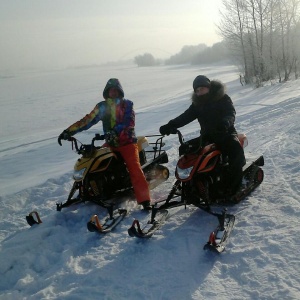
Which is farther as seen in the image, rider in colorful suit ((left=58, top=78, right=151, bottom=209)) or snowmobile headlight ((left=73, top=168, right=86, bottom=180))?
rider in colorful suit ((left=58, top=78, right=151, bottom=209))

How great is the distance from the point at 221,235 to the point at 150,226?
0.87 m

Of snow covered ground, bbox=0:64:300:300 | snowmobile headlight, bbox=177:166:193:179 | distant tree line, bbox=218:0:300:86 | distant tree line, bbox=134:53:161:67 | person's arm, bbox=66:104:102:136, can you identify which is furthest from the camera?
distant tree line, bbox=134:53:161:67

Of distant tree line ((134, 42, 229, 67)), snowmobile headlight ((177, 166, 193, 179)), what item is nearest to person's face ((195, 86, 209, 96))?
snowmobile headlight ((177, 166, 193, 179))

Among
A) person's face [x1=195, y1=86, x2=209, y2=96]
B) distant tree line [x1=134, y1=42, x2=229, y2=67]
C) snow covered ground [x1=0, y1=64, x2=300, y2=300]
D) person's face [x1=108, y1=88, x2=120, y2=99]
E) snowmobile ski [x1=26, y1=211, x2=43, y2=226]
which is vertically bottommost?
snow covered ground [x1=0, y1=64, x2=300, y2=300]

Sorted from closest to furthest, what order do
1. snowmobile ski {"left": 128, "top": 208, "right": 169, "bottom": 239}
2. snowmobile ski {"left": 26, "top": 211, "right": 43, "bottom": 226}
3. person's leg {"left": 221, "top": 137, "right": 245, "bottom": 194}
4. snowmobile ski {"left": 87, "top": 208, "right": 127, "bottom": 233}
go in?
1. snowmobile ski {"left": 128, "top": 208, "right": 169, "bottom": 239}
2. snowmobile ski {"left": 87, "top": 208, "right": 127, "bottom": 233}
3. person's leg {"left": 221, "top": 137, "right": 245, "bottom": 194}
4. snowmobile ski {"left": 26, "top": 211, "right": 43, "bottom": 226}

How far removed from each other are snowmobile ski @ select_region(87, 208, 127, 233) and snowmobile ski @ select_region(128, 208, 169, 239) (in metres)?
0.35

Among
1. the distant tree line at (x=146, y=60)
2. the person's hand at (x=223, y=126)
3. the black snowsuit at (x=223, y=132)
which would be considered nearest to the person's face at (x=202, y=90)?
the black snowsuit at (x=223, y=132)

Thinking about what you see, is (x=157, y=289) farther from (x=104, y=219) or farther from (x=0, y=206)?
(x=0, y=206)

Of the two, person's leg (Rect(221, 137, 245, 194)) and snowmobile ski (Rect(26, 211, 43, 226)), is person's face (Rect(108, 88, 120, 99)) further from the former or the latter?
snowmobile ski (Rect(26, 211, 43, 226))

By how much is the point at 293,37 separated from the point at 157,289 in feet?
86.0

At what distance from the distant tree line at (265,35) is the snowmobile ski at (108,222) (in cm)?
1937

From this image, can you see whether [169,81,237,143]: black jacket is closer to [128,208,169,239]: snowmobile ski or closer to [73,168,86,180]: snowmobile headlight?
[128,208,169,239]: snowmobile ski

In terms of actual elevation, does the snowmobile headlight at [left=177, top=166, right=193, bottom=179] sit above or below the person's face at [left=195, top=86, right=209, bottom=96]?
below

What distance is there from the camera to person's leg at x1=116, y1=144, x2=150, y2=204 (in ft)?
15.6
